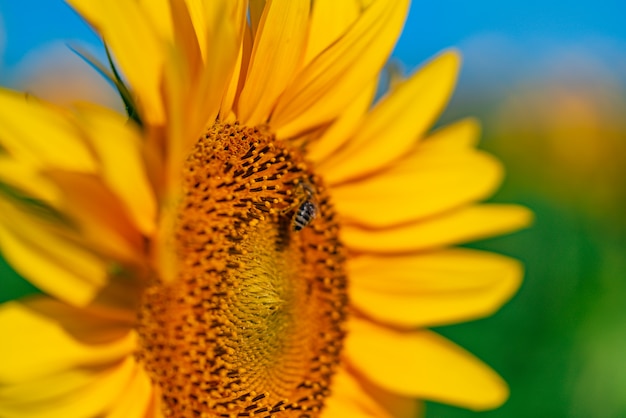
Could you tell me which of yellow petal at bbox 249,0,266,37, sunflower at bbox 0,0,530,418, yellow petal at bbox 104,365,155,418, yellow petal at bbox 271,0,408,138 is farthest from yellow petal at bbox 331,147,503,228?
yellow petal at bbox 104,365,155,418

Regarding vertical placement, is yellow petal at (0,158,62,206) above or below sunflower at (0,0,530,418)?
below

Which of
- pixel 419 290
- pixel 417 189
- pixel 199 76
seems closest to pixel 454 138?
pixel 417 189

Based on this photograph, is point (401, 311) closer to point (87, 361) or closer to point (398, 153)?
point (398, 153)

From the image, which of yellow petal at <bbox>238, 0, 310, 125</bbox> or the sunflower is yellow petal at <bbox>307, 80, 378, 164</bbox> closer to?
the sunflower

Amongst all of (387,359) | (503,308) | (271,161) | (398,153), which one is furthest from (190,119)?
(503,308)

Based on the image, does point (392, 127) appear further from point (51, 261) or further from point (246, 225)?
point (51, 261)
